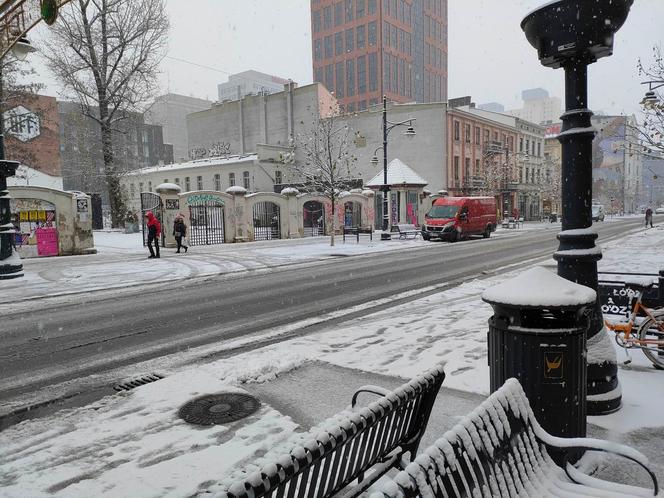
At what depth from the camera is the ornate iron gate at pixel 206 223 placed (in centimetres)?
2575

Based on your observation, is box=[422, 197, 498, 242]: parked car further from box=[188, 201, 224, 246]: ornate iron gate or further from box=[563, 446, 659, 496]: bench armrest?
box=[563, 446, 659, 496]: bench armrest

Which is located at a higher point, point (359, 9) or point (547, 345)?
point (359, 9)

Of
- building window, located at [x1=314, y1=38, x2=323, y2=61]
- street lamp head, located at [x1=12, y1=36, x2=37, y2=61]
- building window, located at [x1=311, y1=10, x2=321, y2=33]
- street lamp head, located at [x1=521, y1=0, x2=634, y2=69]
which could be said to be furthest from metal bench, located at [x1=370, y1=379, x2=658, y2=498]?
building window, located at [x1=311, y1=10, x2=321, y2=33]

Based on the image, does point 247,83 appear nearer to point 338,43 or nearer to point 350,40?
point 338,43

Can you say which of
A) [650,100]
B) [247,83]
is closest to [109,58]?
[650,100]

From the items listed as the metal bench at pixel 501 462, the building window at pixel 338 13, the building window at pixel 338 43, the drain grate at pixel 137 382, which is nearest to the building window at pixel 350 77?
the building window at pixel 338 43

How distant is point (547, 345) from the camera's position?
2.88 meters

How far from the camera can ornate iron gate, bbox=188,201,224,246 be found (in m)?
25.8

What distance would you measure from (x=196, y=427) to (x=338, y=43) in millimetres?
87984

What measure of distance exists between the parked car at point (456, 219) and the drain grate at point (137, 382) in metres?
23.4

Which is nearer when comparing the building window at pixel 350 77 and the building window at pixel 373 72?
the building window at pixel 373 72

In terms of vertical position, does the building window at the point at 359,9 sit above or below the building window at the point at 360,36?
above

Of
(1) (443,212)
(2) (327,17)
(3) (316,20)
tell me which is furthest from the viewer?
(3) (316,20)

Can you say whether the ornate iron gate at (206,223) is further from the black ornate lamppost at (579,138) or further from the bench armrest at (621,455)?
the bench armrest at (621,455)
